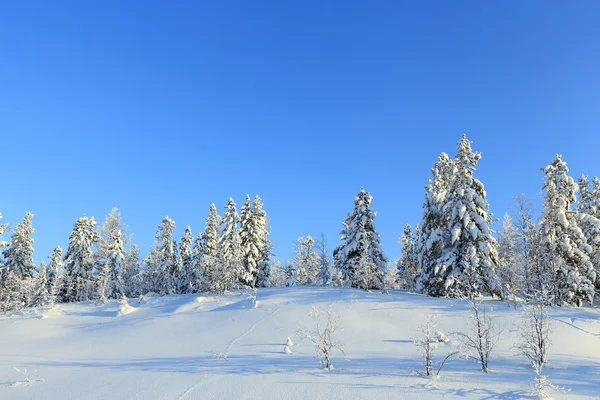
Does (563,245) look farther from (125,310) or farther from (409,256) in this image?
(125,310)

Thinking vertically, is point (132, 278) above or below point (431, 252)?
below

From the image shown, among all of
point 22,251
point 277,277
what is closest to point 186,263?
point 22,251

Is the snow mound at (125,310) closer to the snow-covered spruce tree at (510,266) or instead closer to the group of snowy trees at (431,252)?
the group of snowy trees at (431,252)

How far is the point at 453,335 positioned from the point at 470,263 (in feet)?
41.2

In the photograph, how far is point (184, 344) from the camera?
48.8ft

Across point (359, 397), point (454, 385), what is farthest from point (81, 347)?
point (454, 385)

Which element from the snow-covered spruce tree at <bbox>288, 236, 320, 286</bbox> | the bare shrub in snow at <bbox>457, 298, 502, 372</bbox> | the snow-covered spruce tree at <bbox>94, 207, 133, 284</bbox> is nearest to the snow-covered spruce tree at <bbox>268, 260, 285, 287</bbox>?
the snow-covered spruce tree at <bbox>288, 236, 320, 286</bbox>

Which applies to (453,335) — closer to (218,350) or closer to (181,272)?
(218,350)

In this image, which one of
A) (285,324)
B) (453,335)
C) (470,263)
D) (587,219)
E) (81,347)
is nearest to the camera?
(453,335)

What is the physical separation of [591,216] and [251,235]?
3167 centimetres

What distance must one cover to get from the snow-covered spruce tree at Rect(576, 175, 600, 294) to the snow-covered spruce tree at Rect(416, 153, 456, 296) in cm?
1020

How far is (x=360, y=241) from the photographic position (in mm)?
35781

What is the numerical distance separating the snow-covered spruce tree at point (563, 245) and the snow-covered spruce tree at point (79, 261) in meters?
44.6

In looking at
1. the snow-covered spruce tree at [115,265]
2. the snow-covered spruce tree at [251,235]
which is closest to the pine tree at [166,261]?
the snow-covered spruce tree at [115,265]
